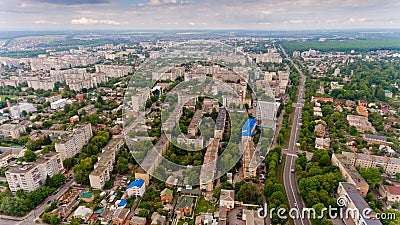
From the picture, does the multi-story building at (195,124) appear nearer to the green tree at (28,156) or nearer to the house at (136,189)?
the house at (136,189)

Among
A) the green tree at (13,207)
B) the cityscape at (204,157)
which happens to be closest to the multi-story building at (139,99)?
the cityscape at (204,157)

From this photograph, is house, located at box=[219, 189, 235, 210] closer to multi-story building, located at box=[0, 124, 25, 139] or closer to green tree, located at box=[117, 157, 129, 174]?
green tree, located at box=[117, 157, 129, 174]

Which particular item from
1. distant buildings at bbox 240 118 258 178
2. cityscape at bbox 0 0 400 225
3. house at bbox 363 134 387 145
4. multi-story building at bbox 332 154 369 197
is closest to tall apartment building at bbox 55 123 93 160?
cityscape at bbox 0 0 400 225

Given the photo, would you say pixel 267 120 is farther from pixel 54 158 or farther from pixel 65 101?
pixel 65 101

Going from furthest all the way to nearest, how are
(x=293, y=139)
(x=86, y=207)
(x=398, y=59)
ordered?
(x=398, y=59) < (x=293, y=139) < (x=86, y=207)

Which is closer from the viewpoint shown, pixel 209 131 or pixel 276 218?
pixel 276 218

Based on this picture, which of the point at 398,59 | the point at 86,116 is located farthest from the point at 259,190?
the point at 398,59

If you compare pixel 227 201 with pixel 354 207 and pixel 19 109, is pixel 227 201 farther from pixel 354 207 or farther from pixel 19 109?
pixel 19 109
